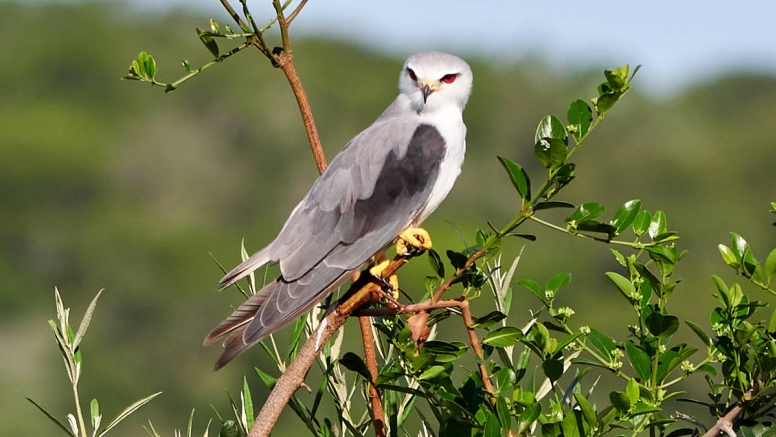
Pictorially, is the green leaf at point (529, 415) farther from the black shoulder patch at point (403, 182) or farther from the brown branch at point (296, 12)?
the black shoulder patch at point (403, 182)

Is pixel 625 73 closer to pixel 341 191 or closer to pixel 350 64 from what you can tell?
pixel 341 191

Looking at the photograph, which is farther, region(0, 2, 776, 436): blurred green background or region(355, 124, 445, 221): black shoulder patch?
region(0, 2, 776, 436): blurred green background

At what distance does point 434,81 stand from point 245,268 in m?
1.37

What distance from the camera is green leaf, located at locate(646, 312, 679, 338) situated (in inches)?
79.4

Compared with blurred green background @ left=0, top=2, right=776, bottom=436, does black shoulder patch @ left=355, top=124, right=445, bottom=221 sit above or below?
above

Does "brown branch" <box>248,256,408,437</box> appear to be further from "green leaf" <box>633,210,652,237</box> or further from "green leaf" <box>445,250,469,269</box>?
"green leaf" <box>633,210,652,237</box>

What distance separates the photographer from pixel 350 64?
51531 millimetres

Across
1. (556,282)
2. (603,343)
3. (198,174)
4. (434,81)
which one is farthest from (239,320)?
(198,174)

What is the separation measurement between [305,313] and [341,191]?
85 cm

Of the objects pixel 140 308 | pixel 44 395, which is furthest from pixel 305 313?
pixel 140 308

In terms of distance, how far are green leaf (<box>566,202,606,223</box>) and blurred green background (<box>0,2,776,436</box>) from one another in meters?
25.9

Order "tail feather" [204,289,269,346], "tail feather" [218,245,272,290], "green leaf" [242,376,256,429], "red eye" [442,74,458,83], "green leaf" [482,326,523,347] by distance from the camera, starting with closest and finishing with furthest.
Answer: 1. "green leaf" [482,326,523,347]
2. "green leaf" [242,376,256,429]
3. "tail feather" [204,289,269,346]
4. "tail feather" [218,245,272,290]
5. "red eye" [442,74,458,83]

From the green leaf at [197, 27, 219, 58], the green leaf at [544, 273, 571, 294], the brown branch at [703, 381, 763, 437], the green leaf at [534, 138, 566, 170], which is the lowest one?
the brown branch at [703, 381, 763, 437]

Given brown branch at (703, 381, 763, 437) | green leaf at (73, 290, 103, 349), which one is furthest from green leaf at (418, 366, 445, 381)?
green leaf at (73, 290, 103, 349)
